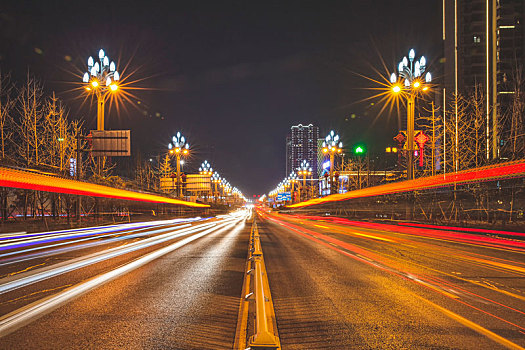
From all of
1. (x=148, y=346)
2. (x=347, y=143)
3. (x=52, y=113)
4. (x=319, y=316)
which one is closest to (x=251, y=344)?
(x=148, y=346)

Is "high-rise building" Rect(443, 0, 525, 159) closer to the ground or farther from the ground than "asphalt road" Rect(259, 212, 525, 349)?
farther from the ground

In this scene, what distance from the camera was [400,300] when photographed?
22.3ft

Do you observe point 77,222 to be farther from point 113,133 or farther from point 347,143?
point 347,143

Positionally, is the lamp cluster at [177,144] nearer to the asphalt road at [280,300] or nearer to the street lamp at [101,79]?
the street lamp at [101,79]

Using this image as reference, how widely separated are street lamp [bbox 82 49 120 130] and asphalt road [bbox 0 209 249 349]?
56.7ft

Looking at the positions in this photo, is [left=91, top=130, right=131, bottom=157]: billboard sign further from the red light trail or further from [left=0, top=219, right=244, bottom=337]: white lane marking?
the red light trail

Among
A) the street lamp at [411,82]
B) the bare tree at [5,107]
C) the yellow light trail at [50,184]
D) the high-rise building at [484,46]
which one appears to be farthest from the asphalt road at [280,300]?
the high-rise building at [484,46]

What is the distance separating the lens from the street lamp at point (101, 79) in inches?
1033

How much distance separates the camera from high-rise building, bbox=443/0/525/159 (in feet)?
186

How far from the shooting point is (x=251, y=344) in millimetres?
3756

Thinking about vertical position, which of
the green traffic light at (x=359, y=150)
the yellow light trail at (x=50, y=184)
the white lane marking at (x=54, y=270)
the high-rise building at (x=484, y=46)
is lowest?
the white lane marking at (x=54, y=270)

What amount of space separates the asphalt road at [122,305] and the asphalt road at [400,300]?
3.64 feet

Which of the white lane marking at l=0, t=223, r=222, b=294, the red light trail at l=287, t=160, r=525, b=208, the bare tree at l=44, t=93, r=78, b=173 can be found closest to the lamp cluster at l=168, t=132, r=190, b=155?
the bare tree at l=44, t=93, r=78, b=173

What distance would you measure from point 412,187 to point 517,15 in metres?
56.9
